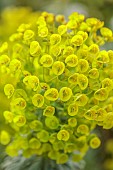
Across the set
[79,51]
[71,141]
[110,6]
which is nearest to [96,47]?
[79,51]

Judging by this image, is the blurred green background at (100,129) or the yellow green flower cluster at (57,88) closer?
the yellow green flower cluster at (57,88)

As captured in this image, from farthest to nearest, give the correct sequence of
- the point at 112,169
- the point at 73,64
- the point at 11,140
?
the point at 112,169
the point at 11,140
the point at 73,64

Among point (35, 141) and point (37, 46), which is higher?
point (37, 46)

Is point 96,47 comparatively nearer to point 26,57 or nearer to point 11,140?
point 26,57

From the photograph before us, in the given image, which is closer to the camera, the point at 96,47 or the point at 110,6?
the point at 96,47

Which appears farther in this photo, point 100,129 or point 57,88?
point 100,129

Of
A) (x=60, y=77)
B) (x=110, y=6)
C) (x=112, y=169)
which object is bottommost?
(x=112, y=169)

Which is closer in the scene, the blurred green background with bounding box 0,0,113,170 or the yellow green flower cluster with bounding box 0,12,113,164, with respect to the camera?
the yellow green flower cluster with bounding box 0,12,113,164

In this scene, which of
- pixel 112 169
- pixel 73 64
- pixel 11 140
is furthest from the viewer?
pixel 112 169
